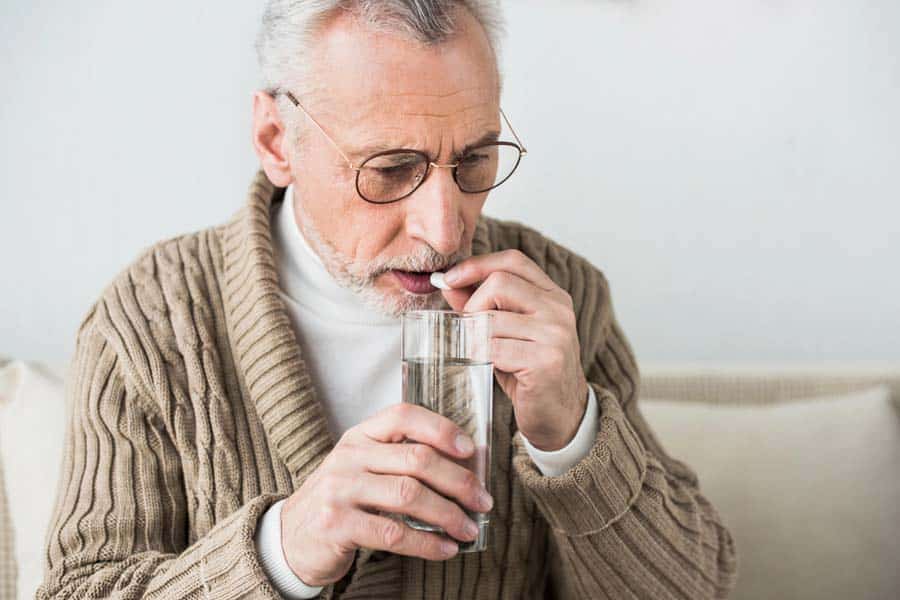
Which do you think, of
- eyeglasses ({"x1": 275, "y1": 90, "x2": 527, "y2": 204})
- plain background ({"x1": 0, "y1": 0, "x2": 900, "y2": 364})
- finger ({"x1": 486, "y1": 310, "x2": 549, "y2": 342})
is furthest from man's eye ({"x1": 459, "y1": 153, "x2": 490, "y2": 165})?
plain background ({"x1": 0, "y1": 0, "x2": 900, "y2": 364})

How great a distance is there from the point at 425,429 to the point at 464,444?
0.15 ft

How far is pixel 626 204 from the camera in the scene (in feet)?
7.79

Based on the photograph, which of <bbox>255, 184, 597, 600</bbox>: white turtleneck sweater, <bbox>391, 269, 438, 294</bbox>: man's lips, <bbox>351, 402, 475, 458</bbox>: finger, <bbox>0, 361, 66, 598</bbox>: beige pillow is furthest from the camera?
<bbox>0, 361, 66, 598</bbox>: beige pillow

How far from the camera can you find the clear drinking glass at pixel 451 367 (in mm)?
1136

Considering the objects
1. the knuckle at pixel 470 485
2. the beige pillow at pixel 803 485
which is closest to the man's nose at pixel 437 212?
the knuckle at pixel 470 485

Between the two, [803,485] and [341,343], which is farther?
[803,485]

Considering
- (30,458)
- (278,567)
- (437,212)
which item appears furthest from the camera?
(30,458)

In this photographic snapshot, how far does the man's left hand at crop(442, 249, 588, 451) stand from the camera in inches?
52.7

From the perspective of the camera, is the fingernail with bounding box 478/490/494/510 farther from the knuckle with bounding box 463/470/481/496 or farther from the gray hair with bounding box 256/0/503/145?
the gray hair with bounding box 256/0/503/145

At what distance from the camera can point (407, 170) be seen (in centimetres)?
141

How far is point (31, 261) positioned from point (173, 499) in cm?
87

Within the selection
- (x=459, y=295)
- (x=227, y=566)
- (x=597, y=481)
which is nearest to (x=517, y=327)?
(x=459, y=295)

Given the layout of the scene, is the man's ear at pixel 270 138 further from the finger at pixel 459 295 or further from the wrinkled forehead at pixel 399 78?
the finger at pixel 459 295

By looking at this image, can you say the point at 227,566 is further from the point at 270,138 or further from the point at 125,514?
the point at 270,138
